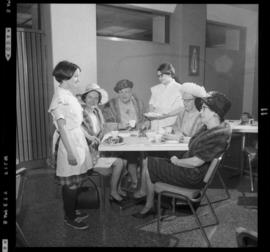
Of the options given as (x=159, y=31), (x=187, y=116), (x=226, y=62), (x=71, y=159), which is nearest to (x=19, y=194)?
(x=71, y=159)

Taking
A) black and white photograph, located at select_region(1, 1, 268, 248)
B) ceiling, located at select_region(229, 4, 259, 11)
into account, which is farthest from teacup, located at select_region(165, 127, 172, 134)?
ceiling, located at select_region(229, 4, 259, 11)

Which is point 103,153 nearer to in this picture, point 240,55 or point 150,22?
point 150,22

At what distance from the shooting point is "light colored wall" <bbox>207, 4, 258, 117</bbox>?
6.00ft

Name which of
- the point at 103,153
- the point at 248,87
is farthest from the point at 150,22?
the point at 103,153

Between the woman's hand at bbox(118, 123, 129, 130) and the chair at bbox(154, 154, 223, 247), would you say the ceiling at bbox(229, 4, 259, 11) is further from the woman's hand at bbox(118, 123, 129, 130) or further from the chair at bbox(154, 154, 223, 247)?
the woman's hand at bbox(118, 123, 129, 130)

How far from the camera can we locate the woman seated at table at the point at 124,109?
2.22 metres

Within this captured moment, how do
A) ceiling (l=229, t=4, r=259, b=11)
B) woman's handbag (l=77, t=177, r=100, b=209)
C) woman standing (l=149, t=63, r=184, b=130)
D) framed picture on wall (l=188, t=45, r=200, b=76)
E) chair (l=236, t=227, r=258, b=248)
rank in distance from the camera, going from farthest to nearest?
woman's handbag (l=77, t=177, r=100, b=209) → woman standing (l=149, t=63, r=184, b=130) → framed picture on wall (l=188, t=45, r=200, b=76) → ceiling (l=229, t=4, r=259, b=11) → chair (l=236, t=227, r=258, b=248)

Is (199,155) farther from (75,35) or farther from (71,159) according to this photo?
(75,35)

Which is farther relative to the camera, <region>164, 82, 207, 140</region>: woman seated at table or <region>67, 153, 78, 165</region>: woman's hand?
<region>164, 82, 207, 140</region>: woman seated at table

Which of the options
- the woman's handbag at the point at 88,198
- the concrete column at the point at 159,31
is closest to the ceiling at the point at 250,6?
the concrete column at the point at 159,31

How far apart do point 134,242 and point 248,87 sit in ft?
3.99

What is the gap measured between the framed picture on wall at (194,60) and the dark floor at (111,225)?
1.06m

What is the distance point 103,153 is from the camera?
99.5 inches
